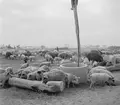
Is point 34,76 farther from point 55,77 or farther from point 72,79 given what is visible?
point 72,79

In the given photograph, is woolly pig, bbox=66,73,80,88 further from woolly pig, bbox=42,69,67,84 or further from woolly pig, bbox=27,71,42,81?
woolly pig, bbox=27,71,42,81

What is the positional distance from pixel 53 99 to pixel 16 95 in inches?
58.1

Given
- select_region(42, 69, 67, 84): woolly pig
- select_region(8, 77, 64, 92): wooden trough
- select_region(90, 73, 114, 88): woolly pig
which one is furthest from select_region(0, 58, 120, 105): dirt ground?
select_region(42, 69, 67, 84): woolly pig

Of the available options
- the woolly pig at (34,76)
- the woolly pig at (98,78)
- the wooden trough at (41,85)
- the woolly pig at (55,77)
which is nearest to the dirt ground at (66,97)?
the wooden trough at (41,85)

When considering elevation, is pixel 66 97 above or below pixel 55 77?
below

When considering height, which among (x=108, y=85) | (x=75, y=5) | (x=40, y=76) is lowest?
(x=108, y=85)

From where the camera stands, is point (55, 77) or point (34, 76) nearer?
point (55, 77)

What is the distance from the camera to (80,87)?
748 cm

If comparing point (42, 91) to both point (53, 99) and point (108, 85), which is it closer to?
point (53, 99)

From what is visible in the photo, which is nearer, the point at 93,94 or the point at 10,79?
the point at 93,94

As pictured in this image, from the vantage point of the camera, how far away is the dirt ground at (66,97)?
18.4 ft

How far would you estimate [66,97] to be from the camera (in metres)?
6.12

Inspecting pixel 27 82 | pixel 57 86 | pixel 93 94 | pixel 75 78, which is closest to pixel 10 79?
pixel 27 82

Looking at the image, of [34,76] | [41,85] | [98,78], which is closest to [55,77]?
[41,85]
